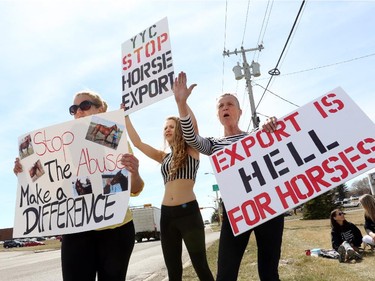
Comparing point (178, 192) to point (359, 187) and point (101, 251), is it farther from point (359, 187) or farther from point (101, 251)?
point (359, 187)

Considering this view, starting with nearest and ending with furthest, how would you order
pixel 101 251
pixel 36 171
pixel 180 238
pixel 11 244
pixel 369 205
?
1. pixel 101 251
2. pixel 36 171
3. pixel 180 238
4. pixel 369 205
5. pixel 11 244

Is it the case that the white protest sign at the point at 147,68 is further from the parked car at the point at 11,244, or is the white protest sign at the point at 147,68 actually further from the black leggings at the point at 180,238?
the parked car at the point at 11,244

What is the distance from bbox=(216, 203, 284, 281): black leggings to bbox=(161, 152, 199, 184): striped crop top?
77cm

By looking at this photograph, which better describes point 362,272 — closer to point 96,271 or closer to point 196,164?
point 196,164

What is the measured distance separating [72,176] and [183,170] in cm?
108

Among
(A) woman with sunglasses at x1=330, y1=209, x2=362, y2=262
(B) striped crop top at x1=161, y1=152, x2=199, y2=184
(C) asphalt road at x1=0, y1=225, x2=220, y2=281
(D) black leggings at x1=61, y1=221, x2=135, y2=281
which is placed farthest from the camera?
(A) woman with sunglasses at x1=330, y1=209, x2=362, y2=262

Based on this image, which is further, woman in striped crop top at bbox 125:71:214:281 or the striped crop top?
the striped crop top

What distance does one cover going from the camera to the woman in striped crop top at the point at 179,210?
11.4 feet

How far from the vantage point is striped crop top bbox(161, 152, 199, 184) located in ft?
12.1

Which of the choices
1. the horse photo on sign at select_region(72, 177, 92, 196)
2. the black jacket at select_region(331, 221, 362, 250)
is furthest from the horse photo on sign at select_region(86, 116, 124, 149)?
the black jacket at select_region(331, 221, 362, 250)

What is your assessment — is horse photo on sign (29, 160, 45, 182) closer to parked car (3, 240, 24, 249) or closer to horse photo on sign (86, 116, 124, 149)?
horse photo on sign (86, 116, 124, 149)

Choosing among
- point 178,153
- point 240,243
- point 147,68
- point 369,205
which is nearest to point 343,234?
point 369,205

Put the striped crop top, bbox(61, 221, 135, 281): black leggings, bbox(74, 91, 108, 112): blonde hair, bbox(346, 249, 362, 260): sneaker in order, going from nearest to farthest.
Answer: bbox(61, 221, 135, 281): black leggings
bbox(74, 91, 108, 112): blonde hair
the striped crop top
bbox(346, 249, 362, 260): sneaker

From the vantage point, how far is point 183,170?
3.69 meters
